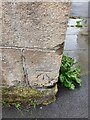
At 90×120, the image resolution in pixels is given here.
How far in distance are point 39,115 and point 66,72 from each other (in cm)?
66

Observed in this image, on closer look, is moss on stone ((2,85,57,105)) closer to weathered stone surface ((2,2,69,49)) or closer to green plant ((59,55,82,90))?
green plant ((59,55,82,90))

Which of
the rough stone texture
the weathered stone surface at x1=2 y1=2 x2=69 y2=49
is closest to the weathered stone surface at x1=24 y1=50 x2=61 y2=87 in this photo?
the rough stone texture

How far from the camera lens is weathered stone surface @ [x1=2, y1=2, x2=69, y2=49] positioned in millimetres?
2377

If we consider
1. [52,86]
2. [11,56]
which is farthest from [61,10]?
[52,86]

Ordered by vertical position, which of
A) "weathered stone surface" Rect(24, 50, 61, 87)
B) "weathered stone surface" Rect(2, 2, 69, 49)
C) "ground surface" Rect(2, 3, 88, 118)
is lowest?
"ground surface" Rect(2, 3, 88, 118)

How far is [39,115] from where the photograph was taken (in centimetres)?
282

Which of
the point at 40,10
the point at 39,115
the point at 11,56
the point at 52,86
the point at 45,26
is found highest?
the point at 40,10

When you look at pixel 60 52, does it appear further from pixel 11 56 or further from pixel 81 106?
pixel 81 106

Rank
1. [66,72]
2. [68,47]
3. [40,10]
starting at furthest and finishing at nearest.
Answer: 1. [68,47]
2. [66,72]
3. [40,10]

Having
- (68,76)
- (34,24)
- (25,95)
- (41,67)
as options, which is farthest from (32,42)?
(68,76)

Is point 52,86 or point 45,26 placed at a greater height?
point 45,26

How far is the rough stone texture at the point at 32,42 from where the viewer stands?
239 centimetres

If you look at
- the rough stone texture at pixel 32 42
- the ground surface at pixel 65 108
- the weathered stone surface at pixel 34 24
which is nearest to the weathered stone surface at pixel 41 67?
the rough stone texture at pixel 32 42

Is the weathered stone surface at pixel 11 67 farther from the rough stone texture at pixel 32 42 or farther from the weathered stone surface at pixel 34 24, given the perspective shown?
the weathered stone surface at pixel 34 24
